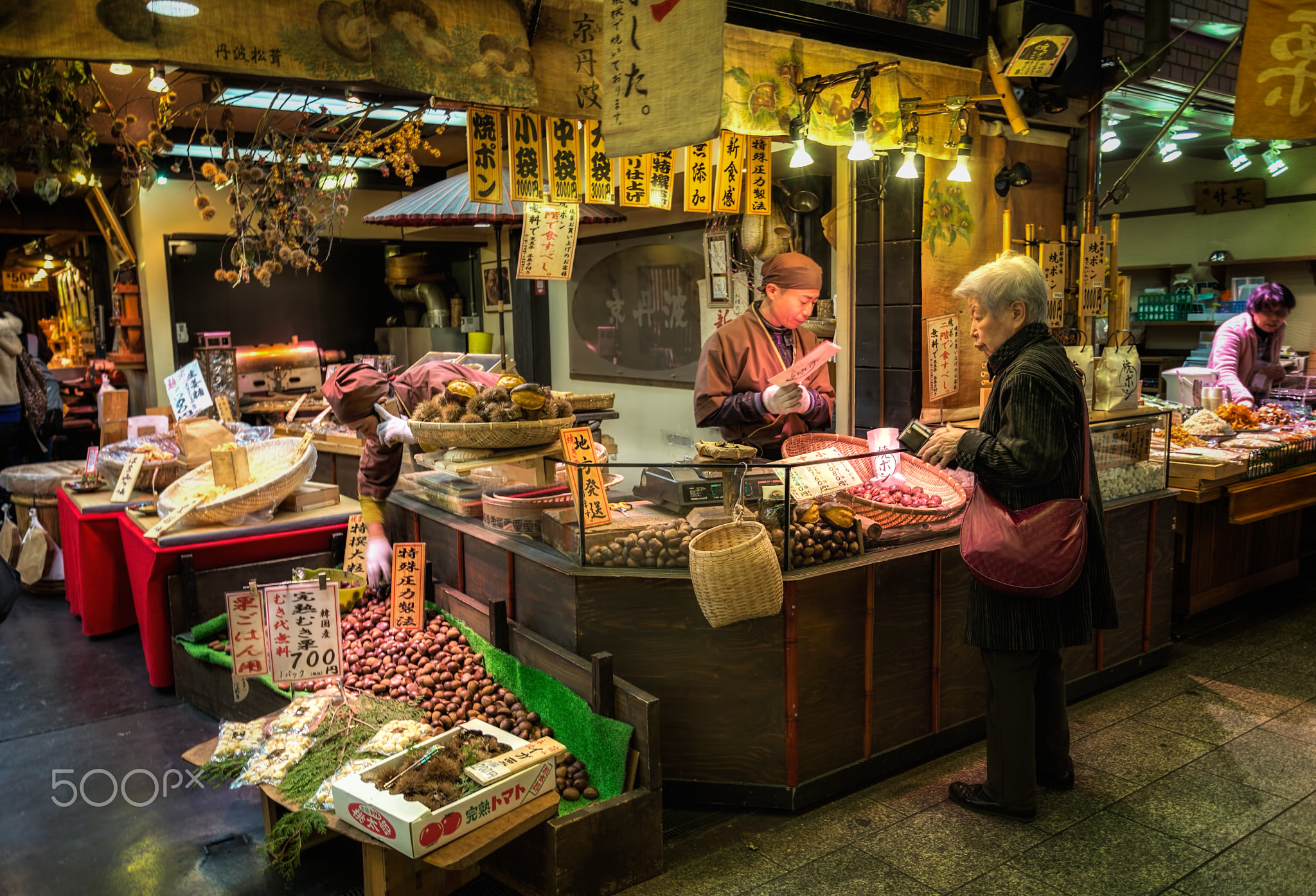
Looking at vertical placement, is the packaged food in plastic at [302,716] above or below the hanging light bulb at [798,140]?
below

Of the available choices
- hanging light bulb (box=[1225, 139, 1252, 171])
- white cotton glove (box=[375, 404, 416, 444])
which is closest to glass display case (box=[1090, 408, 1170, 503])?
white cotton glove (box=[375, 404, 416, 444])

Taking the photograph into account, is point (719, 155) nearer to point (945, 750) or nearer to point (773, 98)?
point (773, 98)

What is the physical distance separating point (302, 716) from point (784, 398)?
2.47 meters

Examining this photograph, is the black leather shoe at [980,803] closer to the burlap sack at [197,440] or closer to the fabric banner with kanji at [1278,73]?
the fabric banner with kanji at [1278,73]

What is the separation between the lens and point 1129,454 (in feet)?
15.3

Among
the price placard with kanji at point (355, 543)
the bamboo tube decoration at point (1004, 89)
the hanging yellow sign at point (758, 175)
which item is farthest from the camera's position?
the bamboo tube decoration at point (1004, 89)

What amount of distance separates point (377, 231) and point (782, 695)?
31.6ft

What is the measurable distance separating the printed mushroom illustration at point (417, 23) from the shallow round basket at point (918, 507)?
2.31 meters

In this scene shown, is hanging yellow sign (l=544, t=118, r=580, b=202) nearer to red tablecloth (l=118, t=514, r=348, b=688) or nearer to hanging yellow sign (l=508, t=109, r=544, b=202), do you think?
hanging yellow sign (l=508, t=109, r=544, b=202)

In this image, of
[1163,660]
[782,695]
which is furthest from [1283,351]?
[782,695]

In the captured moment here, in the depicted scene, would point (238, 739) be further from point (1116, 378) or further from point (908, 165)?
point (1116, 378)

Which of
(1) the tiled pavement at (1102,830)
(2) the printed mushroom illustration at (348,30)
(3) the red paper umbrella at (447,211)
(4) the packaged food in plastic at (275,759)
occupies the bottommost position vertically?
(1) the tiled pavement at (1102,830)

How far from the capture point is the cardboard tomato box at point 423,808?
101 inches

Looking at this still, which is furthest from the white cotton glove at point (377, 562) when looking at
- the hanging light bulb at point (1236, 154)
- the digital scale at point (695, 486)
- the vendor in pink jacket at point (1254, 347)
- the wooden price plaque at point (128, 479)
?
the hanging light bulb at point (1236, 154)
